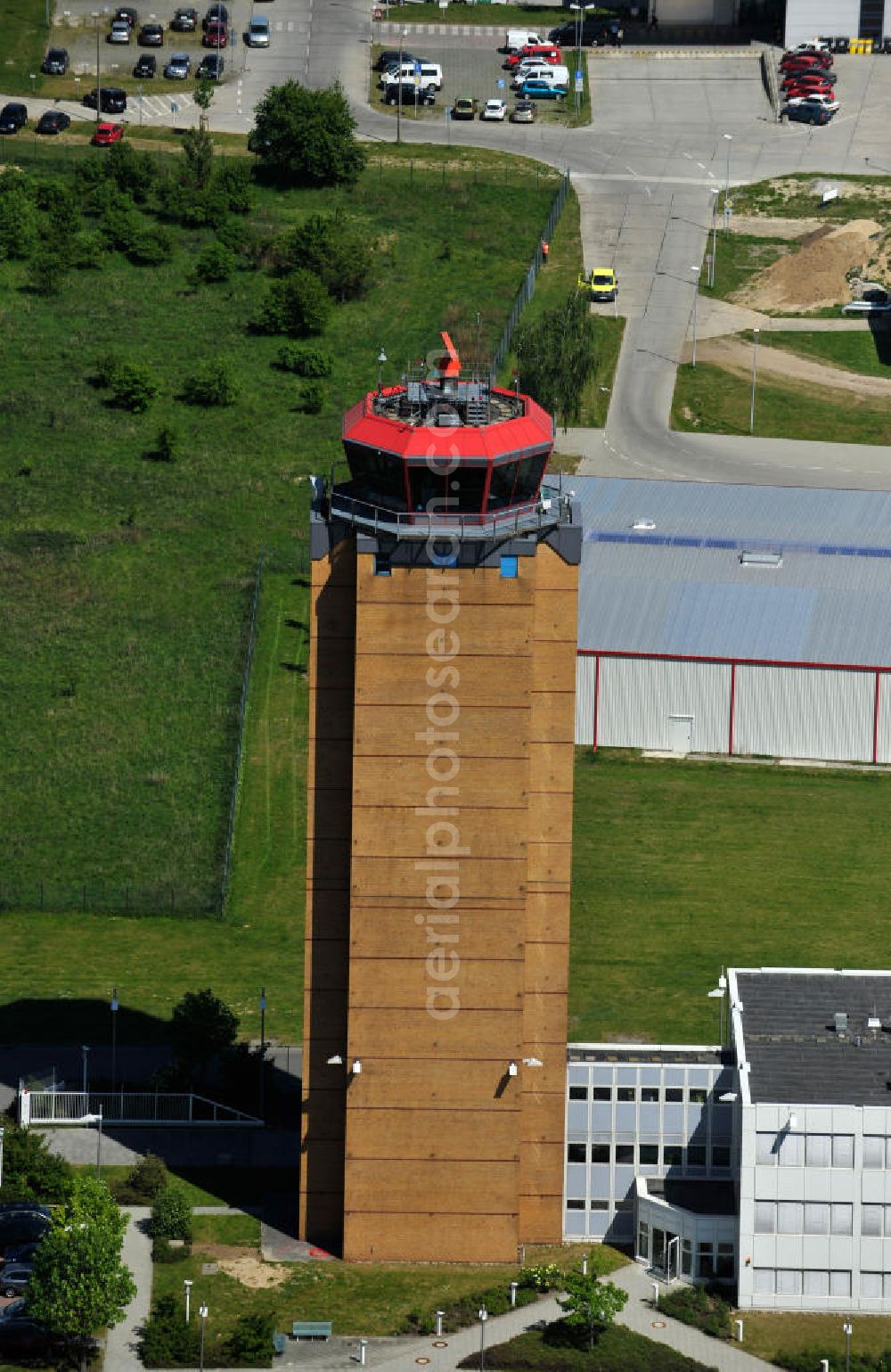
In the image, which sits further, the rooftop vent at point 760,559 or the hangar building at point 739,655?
the rooftop vent at point 760,559

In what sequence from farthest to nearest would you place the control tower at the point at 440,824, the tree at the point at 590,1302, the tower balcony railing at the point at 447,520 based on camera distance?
the control tower at the point at 440,824
the tower balcony railing at the point at 447,520
the tree at the point at 590,1302

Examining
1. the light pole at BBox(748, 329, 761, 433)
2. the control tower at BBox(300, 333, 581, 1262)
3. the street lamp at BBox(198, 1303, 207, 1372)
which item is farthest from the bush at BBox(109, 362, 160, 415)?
the street lamp at BBox(198, 1303, 207, 1372)

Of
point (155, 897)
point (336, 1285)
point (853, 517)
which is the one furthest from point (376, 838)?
point (853, 517)

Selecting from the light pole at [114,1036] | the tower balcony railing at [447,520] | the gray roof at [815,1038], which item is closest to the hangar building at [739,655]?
the light pole at [114,1036]

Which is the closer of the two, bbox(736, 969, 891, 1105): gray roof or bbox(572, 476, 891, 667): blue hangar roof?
bbox(736, 969, 891, 1105): gray roof

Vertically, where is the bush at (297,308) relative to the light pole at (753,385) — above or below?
above

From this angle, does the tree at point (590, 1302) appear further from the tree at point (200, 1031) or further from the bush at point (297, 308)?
the bush at point (297, 308)

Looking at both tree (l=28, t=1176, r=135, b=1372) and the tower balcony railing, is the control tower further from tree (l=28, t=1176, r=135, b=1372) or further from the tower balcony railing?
tree (l=28, t=1176, r=135, b=1372)
